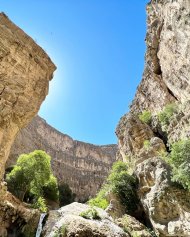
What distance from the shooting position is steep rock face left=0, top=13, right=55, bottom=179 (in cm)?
1449

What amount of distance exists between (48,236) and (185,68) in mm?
20235

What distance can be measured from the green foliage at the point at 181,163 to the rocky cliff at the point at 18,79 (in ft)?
35.0

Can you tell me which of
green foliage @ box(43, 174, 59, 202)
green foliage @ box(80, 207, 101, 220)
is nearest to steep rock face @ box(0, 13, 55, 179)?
green foliage @ box(80, 207, 101, 220)

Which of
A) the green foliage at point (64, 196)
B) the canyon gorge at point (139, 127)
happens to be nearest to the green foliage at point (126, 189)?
the canyon gorge at point (139, 127)

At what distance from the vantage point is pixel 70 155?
245ft

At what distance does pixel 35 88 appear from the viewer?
1694cm

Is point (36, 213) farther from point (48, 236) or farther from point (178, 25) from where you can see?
point (178, 25)

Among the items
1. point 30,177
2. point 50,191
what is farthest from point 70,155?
point 30,177

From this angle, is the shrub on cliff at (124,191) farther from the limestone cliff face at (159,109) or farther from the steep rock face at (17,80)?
the steep rock face at (17,80)

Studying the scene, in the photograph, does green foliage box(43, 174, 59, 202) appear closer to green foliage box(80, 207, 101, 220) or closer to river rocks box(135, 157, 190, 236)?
river rocks box(135, 157, 190, 236)

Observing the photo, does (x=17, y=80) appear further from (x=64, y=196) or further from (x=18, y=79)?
(x=64, y=196)

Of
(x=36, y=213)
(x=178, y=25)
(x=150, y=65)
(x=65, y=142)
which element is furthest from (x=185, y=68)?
(x=65, y=142)

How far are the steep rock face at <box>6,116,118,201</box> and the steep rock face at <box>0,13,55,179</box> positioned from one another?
36823 millimetres

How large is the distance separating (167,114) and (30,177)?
56.8ft
